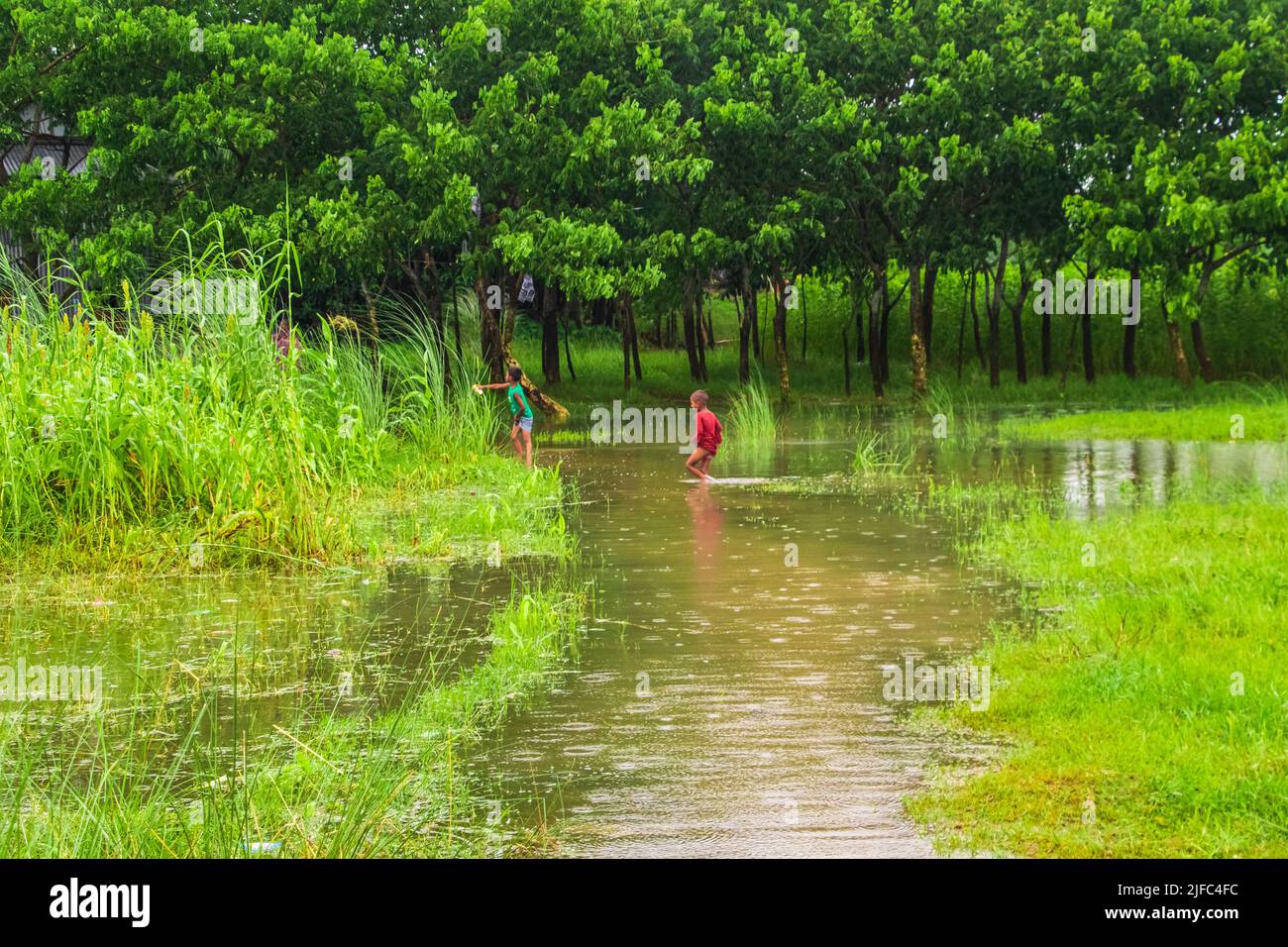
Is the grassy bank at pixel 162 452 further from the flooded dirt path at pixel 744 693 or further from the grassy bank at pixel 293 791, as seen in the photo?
the grassy bank at pixel 293 791

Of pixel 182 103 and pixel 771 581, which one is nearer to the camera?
pixel 771 581

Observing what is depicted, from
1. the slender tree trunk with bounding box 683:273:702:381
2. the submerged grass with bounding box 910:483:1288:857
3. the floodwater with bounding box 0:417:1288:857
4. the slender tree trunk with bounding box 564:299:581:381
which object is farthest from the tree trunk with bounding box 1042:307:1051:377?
the submerged grass with bounding box 910:483:1288:857

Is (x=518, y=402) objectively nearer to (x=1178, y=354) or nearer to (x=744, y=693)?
(x=744, y=693)

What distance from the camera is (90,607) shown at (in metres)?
10.1

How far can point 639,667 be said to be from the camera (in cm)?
847

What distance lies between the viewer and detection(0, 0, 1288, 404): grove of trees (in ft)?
93.8

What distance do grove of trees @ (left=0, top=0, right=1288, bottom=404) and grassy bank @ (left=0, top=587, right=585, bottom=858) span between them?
20.4 m

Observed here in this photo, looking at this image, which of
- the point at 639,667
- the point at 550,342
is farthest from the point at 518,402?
the point at 550,342

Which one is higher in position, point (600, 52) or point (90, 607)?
point (600, 52)

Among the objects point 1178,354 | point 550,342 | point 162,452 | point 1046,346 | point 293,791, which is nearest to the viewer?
point 293,791

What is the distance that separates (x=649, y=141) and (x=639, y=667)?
22.6 m
